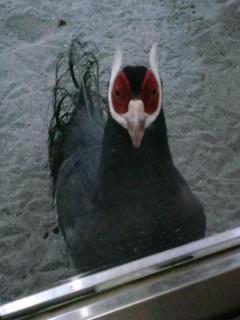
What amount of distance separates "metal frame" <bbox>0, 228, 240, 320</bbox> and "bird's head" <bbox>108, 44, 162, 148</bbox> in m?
0.29

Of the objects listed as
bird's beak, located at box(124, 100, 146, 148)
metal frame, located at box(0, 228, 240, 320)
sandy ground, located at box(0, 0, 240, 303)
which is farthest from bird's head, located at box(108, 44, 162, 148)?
metal frame, located at box(0, 228, 240, 320)

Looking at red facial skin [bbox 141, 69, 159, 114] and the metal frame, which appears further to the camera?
red facial skin [bbox 141, 69, 159, 114]

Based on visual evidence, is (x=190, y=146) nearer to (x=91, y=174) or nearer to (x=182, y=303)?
(x=91, y=174)

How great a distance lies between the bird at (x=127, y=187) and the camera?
0.80 metres

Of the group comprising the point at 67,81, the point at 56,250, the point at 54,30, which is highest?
the point at 54,30

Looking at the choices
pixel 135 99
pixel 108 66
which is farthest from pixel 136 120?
pixel 108 66

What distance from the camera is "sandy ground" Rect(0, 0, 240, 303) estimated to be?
1.00 meters

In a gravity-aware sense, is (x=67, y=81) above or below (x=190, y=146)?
above

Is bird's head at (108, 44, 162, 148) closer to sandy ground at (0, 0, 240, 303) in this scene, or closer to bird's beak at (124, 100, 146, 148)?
bird's beak at (124, 100, 146, 148)

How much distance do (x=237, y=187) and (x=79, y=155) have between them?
0.29m

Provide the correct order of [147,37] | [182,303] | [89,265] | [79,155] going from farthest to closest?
A: 1. [147,37]
2. [79,155]
3. [89,265]
4. [182,303]

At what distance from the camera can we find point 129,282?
521 millimetres

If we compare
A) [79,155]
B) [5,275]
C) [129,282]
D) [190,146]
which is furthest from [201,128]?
[129,282]

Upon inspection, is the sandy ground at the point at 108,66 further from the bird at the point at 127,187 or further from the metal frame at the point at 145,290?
the metal frame at the point at 145,290
